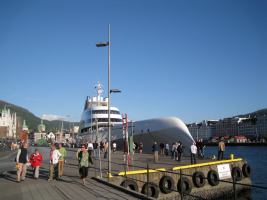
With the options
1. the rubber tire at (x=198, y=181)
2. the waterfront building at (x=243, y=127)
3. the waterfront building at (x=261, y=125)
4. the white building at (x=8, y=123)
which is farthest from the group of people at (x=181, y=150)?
the waterfront building at (x=261, y=125)

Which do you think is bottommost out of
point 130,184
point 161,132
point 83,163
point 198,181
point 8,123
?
point 198,181

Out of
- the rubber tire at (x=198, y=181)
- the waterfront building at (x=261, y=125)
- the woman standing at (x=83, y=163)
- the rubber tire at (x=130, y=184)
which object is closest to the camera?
the woman standing at (x=83, y=163)

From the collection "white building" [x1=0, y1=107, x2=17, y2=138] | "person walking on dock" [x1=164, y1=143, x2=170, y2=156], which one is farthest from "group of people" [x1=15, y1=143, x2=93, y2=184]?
"white building" [x1=0, y1=107, x2=17, y2=138]

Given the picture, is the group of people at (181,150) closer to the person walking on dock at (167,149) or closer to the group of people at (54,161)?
the person walking on dock at (167,149)

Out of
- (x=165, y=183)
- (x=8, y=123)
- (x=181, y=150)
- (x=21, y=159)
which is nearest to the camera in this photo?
(x=21, y=159)

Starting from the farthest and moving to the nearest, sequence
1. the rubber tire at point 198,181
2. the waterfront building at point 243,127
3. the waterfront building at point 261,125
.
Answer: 1. the waterfront building at point 243,127
2. the waterfront building at point 261,125
3. the rubber tire at point 198,181

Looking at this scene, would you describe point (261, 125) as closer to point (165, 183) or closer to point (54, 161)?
point (165, 183)

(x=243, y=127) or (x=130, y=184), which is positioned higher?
(x=243, y=127)

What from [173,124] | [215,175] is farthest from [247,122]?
[215,175]

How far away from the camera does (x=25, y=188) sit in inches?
467

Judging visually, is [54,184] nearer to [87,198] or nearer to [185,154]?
[87,198]

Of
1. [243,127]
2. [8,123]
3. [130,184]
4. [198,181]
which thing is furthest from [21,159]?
[243,127]

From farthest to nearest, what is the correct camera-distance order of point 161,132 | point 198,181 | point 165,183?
point 161,132 → point 198,181 → point 165,183

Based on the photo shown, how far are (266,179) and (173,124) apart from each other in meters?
10.2
